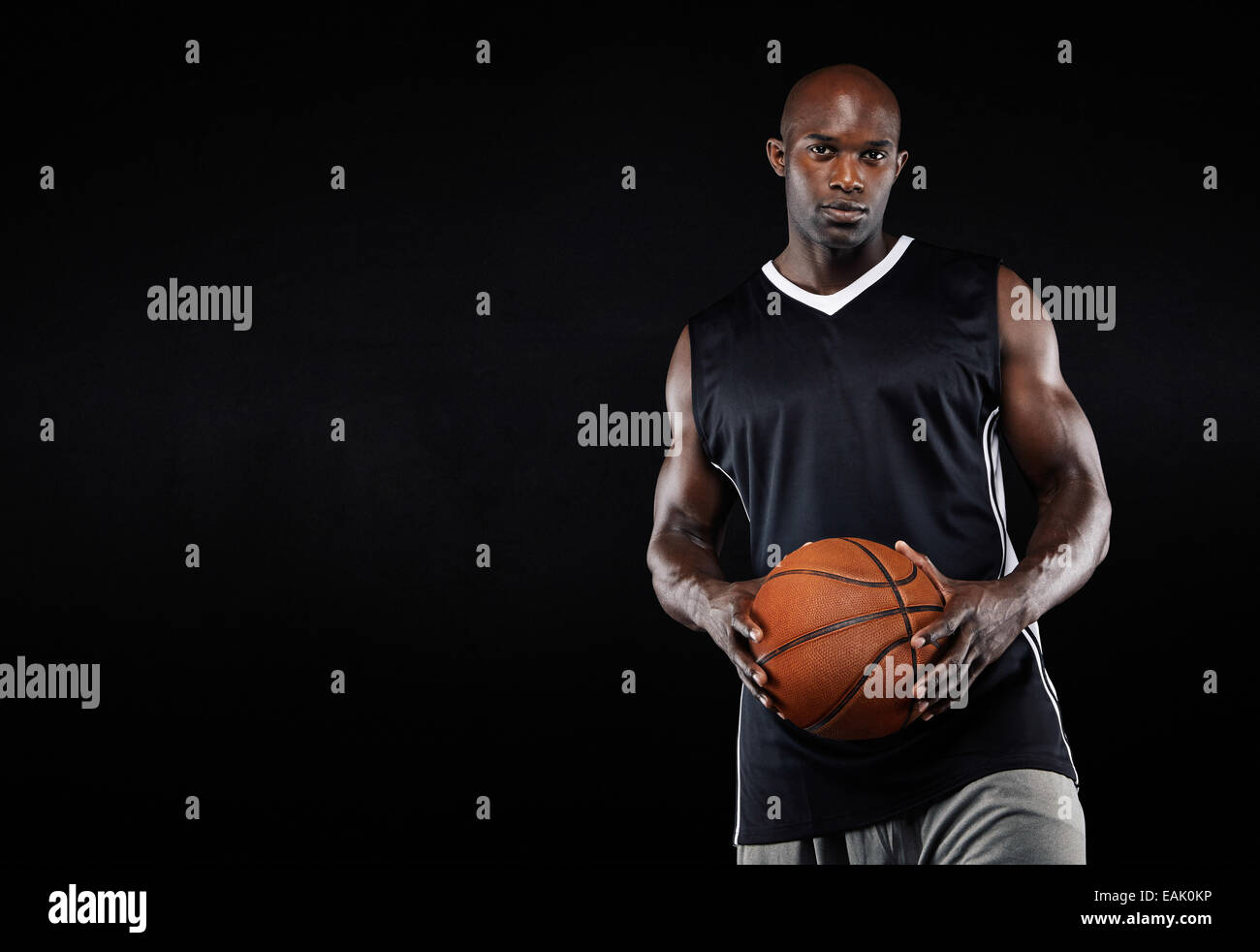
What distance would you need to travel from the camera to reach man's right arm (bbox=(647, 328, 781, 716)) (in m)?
2.00

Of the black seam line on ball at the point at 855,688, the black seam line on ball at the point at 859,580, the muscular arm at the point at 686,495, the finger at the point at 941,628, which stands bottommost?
the black seam line on ball at the point at 855,688

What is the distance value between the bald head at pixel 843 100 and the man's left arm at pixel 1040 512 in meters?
0.34

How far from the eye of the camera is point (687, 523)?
7.34 ft

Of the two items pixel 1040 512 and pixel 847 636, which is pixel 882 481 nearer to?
pixel 1040 512

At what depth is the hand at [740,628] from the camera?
1790 millimetres

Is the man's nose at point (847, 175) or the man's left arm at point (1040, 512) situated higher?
the man's nose at point (847, 175)

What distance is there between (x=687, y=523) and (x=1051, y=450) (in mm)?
644

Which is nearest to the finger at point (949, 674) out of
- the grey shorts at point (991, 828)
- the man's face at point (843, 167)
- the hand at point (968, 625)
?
the hand at point (968, 625)

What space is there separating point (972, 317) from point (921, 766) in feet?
2.44

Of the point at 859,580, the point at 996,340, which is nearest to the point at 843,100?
the point at 996,340

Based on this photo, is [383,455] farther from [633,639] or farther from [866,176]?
[866,176]

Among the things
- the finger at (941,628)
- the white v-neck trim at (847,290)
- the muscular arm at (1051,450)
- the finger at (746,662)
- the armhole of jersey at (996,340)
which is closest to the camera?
the finger at (941,628)

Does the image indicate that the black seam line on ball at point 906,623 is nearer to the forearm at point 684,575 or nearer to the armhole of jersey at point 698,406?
the forearm at point 684,575

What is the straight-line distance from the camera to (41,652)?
4129 millimetres
